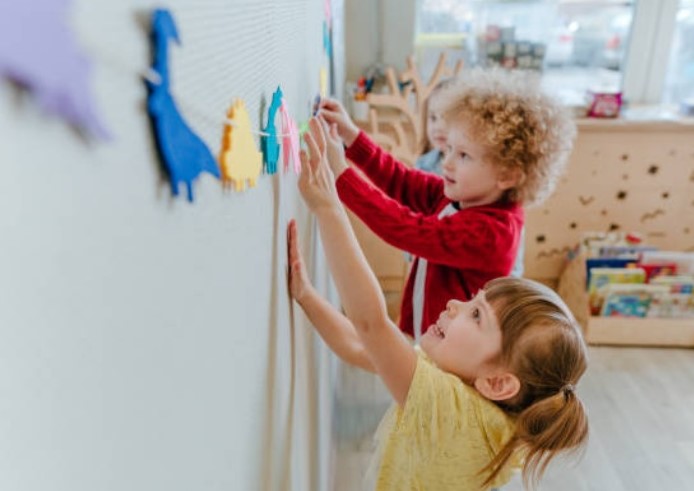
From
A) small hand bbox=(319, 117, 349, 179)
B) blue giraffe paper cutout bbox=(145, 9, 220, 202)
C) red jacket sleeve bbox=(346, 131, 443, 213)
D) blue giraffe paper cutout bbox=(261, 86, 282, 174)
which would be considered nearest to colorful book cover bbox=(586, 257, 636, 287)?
red jacket sleeve bbox=(346, 131, 443, 213)

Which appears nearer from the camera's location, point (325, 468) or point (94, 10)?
point (94, 10)

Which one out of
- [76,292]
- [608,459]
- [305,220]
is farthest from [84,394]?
[608,459]

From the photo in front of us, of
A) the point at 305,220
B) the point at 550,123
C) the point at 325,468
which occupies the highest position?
the point at 550,123

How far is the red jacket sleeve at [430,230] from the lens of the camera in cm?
95

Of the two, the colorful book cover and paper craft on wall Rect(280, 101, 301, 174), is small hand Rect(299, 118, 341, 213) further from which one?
the colorful book cover

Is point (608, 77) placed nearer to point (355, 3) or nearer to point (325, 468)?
point (355, 3)

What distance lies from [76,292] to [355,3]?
7.84 ft

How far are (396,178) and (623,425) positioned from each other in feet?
4.02

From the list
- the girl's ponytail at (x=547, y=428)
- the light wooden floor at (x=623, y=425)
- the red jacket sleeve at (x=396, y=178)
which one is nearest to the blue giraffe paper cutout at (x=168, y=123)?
the girl's ponytail at (x=547, y=428)

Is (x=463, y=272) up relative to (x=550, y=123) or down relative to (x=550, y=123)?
down

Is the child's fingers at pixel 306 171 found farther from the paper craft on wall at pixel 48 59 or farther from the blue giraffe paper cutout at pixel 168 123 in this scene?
the paper craft on wall at pixel 48 59

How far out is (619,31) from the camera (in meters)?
2.54

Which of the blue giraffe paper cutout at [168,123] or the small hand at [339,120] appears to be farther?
the small hand at [339,120]

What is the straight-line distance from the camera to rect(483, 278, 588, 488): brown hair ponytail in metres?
0.71
